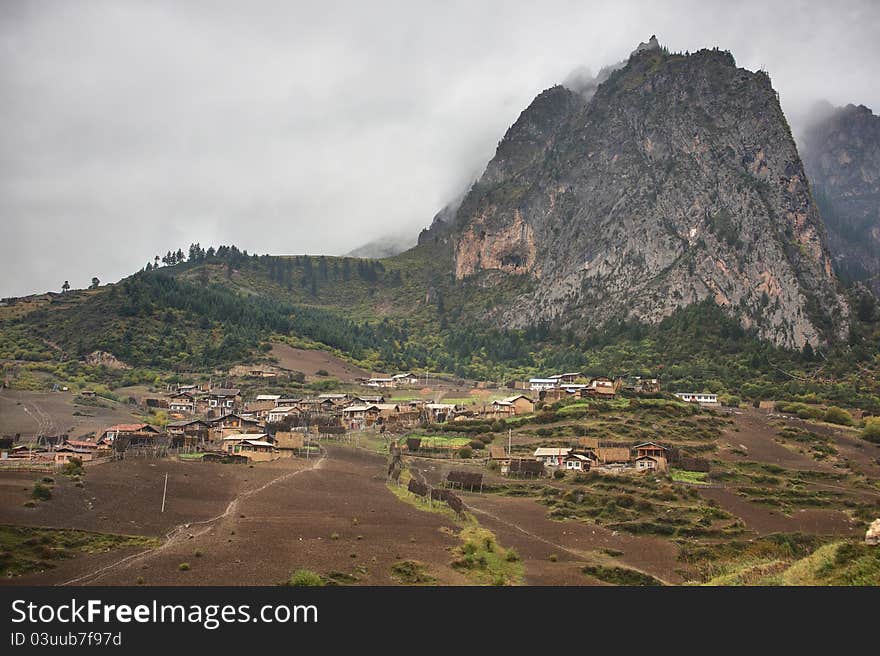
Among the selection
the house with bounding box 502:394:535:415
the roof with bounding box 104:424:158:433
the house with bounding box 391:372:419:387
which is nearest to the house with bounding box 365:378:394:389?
the house with bounding box 391:372:419:387

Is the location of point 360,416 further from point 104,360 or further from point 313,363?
point 104,360

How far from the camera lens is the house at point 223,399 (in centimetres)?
9056

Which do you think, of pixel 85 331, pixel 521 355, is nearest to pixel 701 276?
pixel 521 355

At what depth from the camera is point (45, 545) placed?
96.9 ft

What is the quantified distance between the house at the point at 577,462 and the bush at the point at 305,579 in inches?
1329

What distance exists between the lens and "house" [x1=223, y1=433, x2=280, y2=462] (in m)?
59.1

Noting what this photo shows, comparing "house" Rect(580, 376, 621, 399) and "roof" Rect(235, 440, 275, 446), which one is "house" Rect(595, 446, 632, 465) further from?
"roof" Rect(235, 440, 275, 446)

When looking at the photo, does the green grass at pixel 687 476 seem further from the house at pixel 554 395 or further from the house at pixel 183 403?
the house at pixel 183 403

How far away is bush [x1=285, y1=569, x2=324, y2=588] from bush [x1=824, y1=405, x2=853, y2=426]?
69254 millimetres

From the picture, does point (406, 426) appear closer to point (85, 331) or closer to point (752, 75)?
point (85, 331)

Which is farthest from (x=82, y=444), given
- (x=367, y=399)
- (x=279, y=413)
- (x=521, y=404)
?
(x=521, y=404)

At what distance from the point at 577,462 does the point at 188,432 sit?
1368 inches

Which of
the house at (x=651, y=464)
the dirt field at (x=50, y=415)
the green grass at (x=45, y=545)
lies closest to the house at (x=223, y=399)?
the dirt field at (x=50, y=415)

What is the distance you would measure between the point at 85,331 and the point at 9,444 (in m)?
71.1
